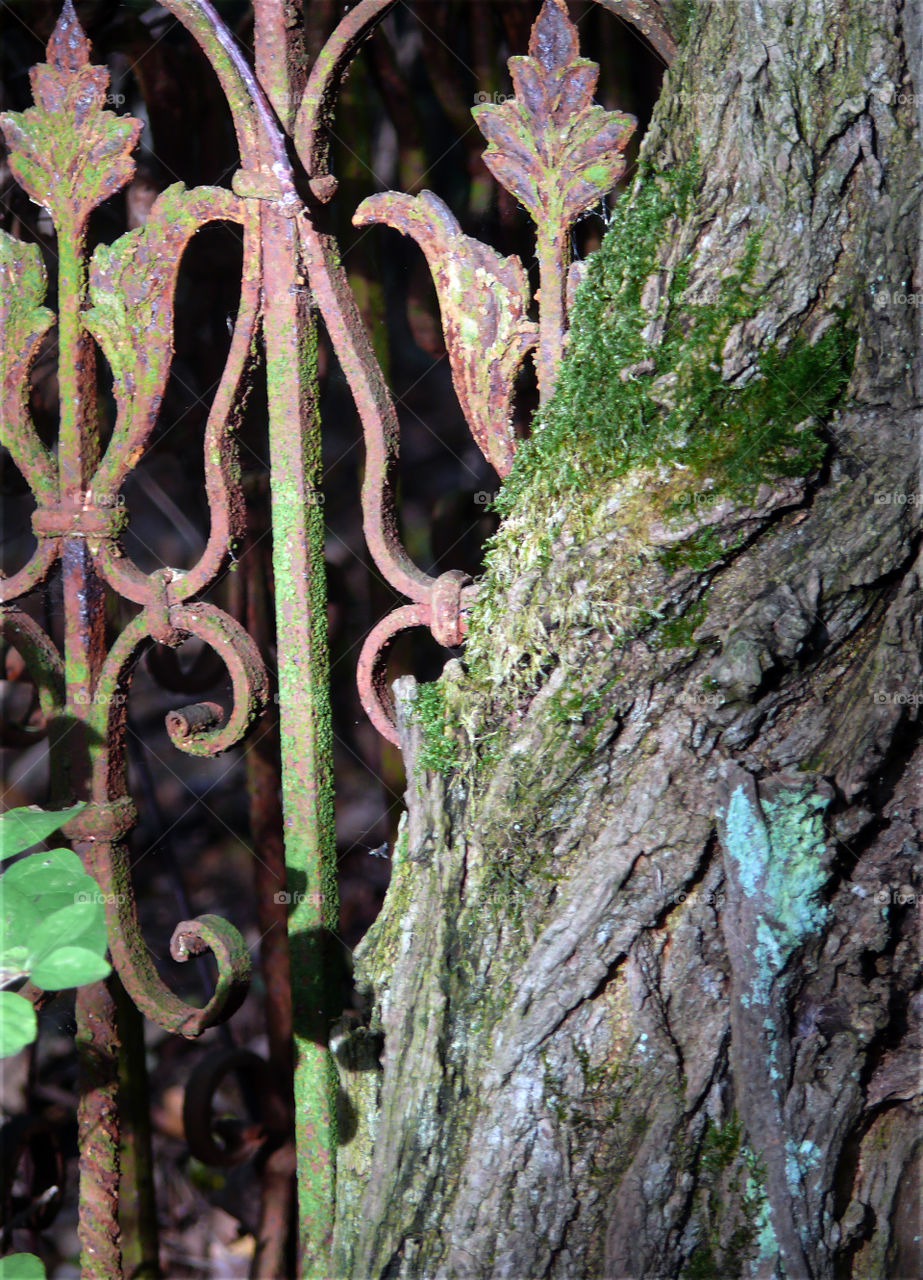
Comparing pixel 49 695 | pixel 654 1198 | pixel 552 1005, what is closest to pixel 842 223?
pixel 552 1005

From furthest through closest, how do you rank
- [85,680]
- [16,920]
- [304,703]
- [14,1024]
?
1. [85,680]
2. [304,703]
3. [16,920]
4. [14,1024]

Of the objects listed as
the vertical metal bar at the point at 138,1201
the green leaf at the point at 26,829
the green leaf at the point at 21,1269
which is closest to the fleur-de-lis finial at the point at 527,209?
the green leaf at the point at 26,829

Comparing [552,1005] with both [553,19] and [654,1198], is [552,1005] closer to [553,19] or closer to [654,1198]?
[654,1198]

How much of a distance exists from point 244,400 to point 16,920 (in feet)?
1.80

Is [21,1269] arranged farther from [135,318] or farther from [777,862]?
[135,318]

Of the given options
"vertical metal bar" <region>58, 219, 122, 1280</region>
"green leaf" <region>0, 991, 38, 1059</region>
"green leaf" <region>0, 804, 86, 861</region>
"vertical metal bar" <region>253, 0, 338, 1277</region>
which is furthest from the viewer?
"vertical metal bar" <region>58, 219, 122, 1280</region>

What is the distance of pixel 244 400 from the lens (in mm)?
1064

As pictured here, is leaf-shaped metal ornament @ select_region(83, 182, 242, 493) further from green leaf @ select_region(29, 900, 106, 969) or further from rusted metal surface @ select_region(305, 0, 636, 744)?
green leaf @ select_region(29, 900, 106, 969)

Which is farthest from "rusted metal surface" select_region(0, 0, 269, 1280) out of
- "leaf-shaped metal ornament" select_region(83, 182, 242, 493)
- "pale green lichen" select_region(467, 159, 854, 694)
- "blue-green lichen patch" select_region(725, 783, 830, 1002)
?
"blue-green lichen patch" select_region(725, 783, 830, 1002)

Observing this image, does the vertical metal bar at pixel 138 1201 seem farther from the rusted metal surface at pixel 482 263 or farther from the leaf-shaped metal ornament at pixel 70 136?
the leaf-shaped metal ornament at pixel 70 136

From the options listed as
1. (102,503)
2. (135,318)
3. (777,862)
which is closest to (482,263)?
(135,318)

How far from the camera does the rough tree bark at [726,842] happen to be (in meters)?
0.83

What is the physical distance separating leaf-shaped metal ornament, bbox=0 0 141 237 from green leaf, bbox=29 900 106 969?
71 cm

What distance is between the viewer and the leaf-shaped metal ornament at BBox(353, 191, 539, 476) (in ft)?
3.08
